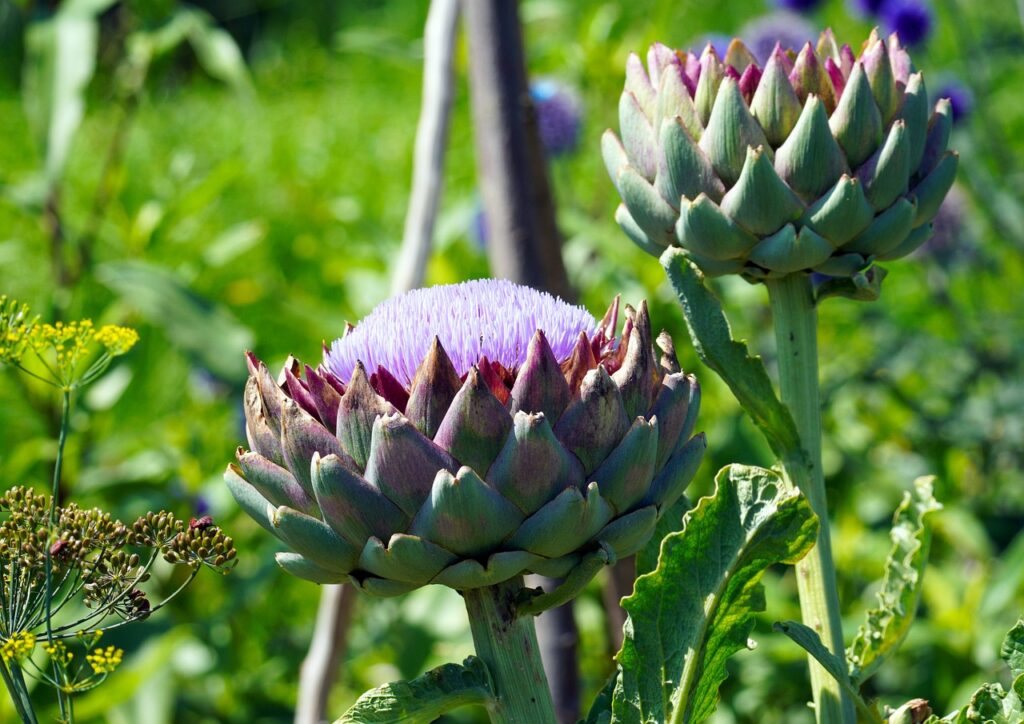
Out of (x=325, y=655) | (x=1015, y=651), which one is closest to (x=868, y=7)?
(x=325, y=655)

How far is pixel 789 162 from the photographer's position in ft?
1.84

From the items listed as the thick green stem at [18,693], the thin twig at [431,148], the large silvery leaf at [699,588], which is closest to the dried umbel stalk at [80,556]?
the thick green stem at [18,693]

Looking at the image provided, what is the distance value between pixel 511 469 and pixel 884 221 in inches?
Answer: 9.3

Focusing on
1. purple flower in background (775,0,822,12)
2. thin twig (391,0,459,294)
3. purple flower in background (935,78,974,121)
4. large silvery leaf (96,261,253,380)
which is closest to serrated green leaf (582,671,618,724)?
thin twig (391,0,459,294)

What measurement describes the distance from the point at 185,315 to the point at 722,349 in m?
0.80

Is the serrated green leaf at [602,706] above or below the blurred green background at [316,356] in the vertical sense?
below

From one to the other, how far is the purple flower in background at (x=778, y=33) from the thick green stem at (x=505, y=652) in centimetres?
151

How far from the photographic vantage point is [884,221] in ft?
1.91

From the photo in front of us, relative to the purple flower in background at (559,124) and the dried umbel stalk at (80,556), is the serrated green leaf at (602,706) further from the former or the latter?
the purple flower in background at (559,124)

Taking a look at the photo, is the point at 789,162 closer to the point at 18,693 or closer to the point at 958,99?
the point at 18,693

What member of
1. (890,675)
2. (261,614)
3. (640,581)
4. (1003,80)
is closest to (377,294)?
(261,614)

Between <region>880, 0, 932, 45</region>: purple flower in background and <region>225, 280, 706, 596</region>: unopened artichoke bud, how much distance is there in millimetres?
1897

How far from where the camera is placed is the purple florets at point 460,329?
19.6 inches

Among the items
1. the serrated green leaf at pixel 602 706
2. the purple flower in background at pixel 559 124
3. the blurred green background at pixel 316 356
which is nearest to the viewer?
the serrated green leaf at pixel 602 706
